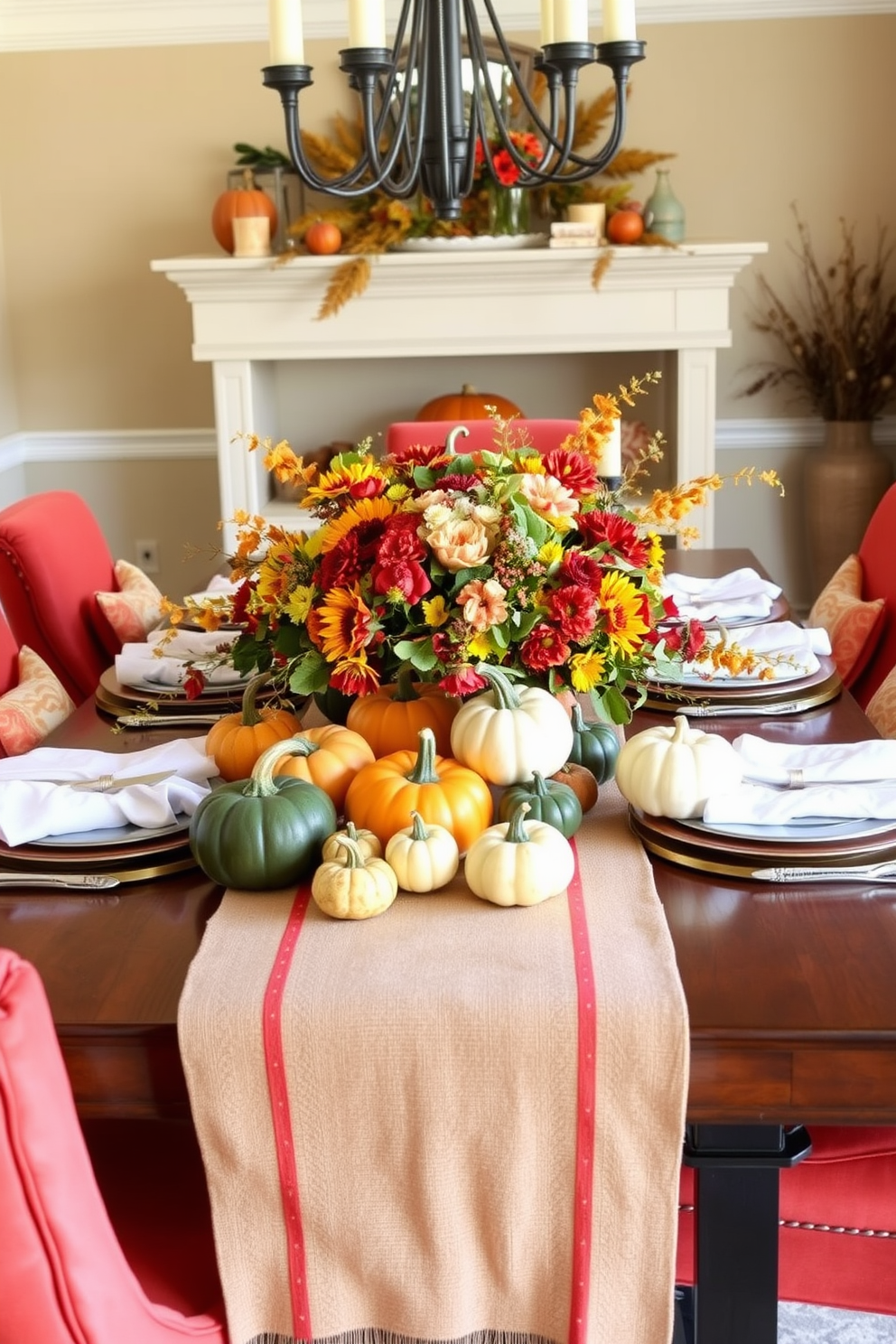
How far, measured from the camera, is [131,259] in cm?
450

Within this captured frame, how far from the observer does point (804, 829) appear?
1.35 meters

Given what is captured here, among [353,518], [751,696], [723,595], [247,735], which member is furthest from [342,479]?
[723,595]

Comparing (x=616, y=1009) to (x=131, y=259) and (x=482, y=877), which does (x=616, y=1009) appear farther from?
(x=131, y=259)

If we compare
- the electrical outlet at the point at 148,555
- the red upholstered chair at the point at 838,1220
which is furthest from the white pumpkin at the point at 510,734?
the electrical outlet at the point at 148,555

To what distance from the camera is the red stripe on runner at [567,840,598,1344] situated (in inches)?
41.3

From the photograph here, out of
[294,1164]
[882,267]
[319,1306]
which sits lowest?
[319,1306]

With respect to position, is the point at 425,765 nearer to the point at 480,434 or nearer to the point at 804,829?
the point at 804,829

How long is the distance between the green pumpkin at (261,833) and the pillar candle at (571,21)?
1.18 meters

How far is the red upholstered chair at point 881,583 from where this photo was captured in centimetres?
221

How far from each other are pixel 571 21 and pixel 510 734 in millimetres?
1099

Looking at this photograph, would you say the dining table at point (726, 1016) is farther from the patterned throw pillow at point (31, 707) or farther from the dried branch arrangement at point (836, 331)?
the dried branch arrangement at point (836, 331)

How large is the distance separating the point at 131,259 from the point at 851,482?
7.80ft

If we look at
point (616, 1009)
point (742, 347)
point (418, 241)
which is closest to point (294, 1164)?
point (616, 1009)

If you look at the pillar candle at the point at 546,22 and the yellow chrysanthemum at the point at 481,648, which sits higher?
the pillar candle at the point at 546,22
